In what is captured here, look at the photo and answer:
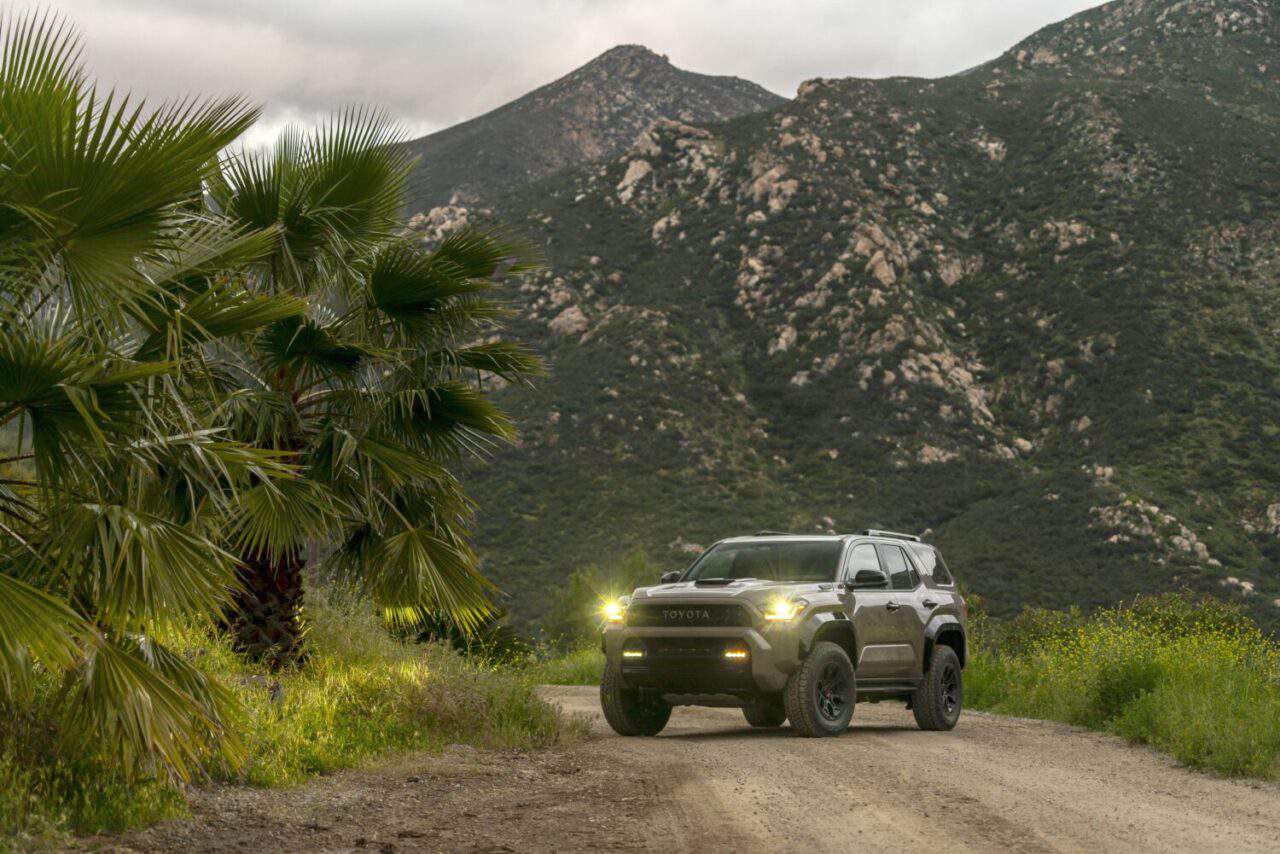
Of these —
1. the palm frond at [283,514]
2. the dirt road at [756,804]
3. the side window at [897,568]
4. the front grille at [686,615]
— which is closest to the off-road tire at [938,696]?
the side window at [897,568]

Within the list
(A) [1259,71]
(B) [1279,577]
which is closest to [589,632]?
(B) [1279,577]

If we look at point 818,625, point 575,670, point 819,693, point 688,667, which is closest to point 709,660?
point 688,667

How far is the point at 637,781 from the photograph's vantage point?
10.7 metres

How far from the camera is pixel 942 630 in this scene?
15797 millimetres

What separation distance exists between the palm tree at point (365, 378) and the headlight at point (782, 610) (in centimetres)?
280

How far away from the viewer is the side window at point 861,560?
48.2 ft

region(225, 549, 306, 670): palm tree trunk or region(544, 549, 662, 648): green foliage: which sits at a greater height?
region(225, 549, 306, 670): palm tree trunk

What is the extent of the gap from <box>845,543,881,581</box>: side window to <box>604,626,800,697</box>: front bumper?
62.3 inches

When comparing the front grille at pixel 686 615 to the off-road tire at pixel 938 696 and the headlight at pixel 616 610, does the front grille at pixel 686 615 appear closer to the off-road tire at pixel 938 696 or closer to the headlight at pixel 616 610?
the headlight at pixel 616 610

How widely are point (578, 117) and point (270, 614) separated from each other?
127m

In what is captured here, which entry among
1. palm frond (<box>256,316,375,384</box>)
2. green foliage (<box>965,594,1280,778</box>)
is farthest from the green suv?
palm frond (<box>256,316,375,384</box>)

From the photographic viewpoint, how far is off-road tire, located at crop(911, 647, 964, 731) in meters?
15.3

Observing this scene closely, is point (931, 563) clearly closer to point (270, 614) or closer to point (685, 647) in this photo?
point (685, 647)

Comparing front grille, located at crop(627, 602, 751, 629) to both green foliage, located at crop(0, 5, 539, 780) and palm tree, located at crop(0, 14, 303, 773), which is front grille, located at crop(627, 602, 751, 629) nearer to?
green foliage, located at crop(0, 5, 539, 780)
